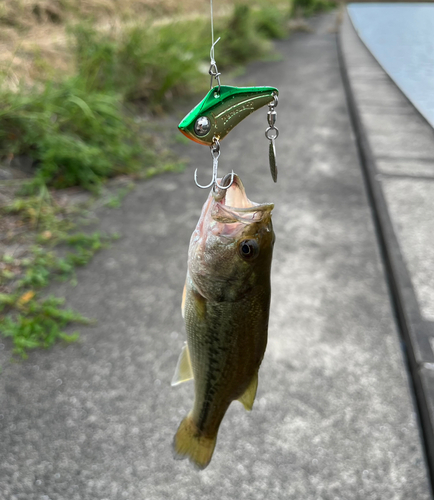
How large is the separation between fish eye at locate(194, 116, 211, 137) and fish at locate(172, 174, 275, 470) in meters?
0.15

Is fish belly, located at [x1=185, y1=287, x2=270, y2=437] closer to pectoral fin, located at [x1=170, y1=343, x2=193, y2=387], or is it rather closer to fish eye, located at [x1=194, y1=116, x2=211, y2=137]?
pectoral fin, located at [x1=170, y1=343, x2=193, y2=387]

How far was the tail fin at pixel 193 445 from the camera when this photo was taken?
4.23 feet

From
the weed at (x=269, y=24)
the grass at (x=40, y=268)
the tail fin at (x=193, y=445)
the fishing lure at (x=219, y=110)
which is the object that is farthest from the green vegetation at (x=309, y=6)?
the tail fin at (x=193, y=445)

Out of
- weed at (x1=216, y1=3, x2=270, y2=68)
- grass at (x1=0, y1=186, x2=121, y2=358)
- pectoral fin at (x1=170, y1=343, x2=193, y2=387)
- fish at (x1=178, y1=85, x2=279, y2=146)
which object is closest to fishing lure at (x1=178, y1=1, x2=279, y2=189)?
fish at (x1=178, y1=85, x2=279, y2=146)

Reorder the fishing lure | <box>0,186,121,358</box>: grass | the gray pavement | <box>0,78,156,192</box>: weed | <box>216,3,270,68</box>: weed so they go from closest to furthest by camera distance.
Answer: the fishing lure, the gray pavement, <box>0,186,121,358</box>: grass, <box>0,78,156,192</box>: weed, <box>216,3,270,68</box>: weed

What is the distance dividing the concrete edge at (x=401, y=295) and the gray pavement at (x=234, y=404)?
2.4 inches

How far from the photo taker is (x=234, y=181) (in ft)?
3.74

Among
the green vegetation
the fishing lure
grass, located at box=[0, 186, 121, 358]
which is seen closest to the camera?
the fishing lure

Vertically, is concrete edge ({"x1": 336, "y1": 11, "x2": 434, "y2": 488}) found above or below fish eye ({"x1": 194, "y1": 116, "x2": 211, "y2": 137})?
below

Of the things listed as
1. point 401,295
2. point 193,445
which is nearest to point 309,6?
point 401,295

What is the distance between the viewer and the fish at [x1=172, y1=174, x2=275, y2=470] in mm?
1135

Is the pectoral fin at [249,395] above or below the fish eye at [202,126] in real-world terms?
below

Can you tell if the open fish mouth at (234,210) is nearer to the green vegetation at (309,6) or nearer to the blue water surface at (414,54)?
the blue water surface at (414,54)

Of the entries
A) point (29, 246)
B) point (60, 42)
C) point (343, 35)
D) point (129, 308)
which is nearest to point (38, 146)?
point (29, 246)
